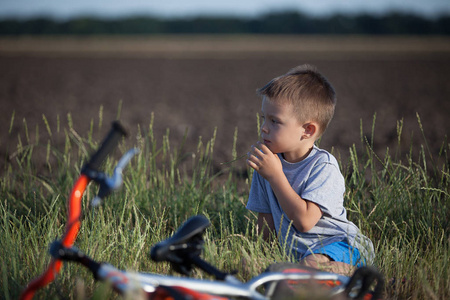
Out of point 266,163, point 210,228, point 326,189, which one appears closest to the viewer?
point 266,163

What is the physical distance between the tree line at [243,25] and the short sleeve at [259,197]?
158 feet

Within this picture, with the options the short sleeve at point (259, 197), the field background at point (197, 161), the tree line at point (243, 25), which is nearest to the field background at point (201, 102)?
the field background at point (197, 161)

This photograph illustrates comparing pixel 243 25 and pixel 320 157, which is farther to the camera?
pixel 243 25

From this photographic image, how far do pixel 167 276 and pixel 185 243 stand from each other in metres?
0.23

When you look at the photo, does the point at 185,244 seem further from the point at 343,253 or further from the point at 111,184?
the point at 343,253

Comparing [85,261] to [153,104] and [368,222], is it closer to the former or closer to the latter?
[368,222]

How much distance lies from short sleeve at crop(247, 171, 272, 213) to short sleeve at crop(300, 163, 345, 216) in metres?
0.36

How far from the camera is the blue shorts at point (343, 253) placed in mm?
2252

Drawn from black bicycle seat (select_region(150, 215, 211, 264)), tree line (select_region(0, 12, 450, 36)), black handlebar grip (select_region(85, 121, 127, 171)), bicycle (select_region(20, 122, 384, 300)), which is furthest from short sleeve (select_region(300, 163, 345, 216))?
tree line (select_region(0, 12, 450, 36))

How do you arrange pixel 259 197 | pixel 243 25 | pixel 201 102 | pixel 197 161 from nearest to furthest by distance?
pixel 259 197 → pixel 197 161 → pixel 201 102 → pixel 243 25

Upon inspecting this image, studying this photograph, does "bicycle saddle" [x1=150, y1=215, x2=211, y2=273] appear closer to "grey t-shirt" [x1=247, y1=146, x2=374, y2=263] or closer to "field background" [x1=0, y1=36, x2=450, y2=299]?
"field background" [x1=0, y1=36, x2=450, y2=299]

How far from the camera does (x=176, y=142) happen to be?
6.44 meters

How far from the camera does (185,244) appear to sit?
5.25ft

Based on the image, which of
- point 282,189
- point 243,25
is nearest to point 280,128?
point 282,189
